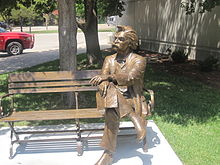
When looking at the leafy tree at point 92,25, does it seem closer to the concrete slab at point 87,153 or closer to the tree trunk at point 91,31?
the tree trunk at point 91,31

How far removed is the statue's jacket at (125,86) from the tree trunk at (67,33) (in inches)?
82.0

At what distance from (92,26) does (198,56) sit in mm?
4417

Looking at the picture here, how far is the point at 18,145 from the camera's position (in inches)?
193

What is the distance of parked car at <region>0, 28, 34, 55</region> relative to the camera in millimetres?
16578

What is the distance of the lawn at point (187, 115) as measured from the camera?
4.63m

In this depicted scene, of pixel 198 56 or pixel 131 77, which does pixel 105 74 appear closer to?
pixel 131 77

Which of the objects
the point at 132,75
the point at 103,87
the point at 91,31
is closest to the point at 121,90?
the point at 132,75

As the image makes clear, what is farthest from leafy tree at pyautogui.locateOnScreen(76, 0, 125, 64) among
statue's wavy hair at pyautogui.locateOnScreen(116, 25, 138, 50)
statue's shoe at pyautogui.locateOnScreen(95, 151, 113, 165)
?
statue's shoe at pyautogui.locateOnScreen(95, 151, 113, 165)

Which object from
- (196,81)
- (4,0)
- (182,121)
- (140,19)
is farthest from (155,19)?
(182,121)

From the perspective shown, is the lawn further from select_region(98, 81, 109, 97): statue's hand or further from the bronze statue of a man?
select_region(98, 81, 109, 97): statue's hand

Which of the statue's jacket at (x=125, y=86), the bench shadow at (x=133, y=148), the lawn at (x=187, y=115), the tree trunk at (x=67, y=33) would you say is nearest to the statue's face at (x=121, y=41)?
the statue's jacket at (x=125, y=86)

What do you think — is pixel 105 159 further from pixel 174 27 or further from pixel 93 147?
pixel 174 27

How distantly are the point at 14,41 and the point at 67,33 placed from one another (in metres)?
11.6

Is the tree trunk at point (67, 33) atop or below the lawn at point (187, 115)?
atop
